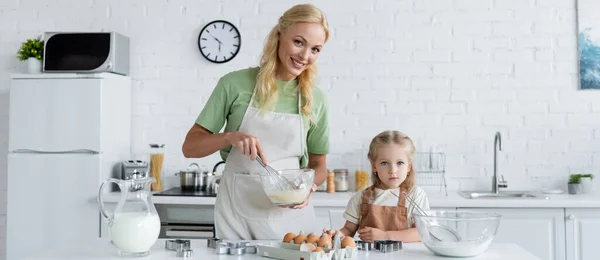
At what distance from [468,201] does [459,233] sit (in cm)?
194

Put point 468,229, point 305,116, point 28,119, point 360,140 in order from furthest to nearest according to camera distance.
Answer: point 360,140 → point 28,119 → point 305,116 → point 468,229

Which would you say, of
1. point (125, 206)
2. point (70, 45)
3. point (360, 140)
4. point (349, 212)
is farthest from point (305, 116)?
point (70, 45)

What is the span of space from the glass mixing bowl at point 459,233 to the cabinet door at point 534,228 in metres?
1.93

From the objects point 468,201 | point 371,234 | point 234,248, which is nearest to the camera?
point 234,248

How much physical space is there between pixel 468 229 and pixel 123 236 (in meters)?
0.99

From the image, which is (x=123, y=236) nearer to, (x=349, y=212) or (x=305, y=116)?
(x=305, y=116)

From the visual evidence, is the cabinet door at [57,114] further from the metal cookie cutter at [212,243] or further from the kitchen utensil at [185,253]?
the kitchen utensil at [185,253]

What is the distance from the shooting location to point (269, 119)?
8.39 feet

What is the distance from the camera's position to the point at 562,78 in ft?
14.7

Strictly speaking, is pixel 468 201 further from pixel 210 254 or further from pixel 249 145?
pixel 210 254

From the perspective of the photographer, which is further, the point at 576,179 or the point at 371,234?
the point at 576,179

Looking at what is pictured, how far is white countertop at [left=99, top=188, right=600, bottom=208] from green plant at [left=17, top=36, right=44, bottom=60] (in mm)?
1080

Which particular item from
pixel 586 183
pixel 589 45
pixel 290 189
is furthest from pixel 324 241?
pixel 589 45

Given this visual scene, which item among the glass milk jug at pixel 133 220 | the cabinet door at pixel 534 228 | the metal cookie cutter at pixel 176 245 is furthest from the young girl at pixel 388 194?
the cabinet door at pixel 534 228
